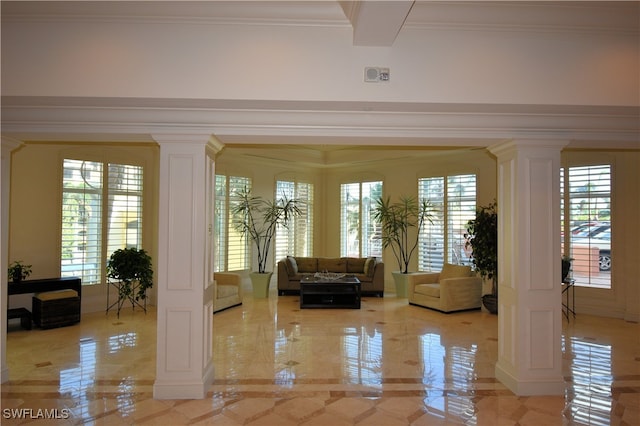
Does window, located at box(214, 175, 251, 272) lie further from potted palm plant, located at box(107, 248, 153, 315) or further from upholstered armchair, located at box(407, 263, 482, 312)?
upholstered armchair, located at box(407, 263, 482, 312)

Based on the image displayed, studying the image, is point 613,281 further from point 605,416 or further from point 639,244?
point 605,416

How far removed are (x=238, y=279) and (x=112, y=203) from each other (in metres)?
2.69

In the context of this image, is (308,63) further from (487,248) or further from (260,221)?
(260,221)

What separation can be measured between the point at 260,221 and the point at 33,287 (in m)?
4.78

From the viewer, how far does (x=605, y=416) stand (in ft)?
11.9

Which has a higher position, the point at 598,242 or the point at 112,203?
the point at 112,203

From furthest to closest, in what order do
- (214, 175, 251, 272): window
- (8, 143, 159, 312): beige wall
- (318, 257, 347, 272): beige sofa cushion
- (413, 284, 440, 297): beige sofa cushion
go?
1. (318, 257, 347, 272): beige sofa cushion
2. (214, 175, 251, 272): window
3. (413, 284, 440, 297): beige sofa cushion
4. (8, 143, 159, 312): beige wall

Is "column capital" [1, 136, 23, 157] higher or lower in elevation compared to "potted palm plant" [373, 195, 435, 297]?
higher

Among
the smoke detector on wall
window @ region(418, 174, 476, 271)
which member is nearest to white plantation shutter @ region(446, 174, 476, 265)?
window @ region(418, 174, 476, 271)

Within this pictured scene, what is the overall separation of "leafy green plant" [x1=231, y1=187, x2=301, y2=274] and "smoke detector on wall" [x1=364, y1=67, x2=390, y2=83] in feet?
20.1

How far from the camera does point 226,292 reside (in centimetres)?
784

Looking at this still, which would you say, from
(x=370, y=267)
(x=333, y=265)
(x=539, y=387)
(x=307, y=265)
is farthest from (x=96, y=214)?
(x=539, y=387)

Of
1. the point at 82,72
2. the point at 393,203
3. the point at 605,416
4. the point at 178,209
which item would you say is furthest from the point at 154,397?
the point at 393,203

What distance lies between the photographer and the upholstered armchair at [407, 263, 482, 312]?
298 inches
